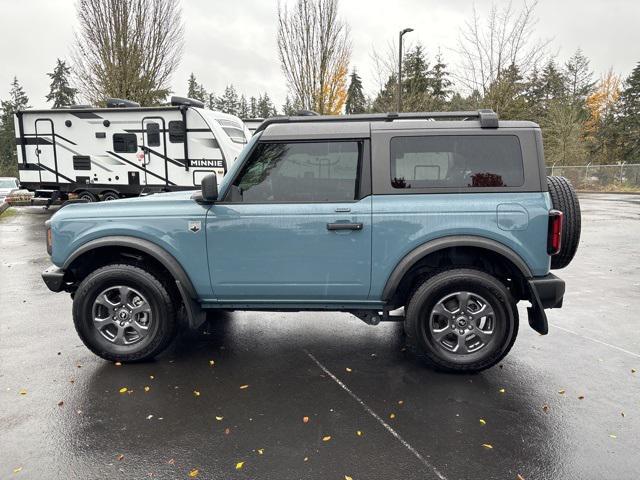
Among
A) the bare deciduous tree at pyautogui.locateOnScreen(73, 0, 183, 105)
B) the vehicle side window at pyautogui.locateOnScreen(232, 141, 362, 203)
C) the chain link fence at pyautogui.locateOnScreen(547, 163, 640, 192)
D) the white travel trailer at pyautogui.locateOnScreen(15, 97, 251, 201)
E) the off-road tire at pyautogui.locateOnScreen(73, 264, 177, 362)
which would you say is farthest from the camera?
the chain link fence at pyautogui.locateOnScreen(547, 163, 640, 192)

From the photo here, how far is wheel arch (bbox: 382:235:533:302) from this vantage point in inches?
145

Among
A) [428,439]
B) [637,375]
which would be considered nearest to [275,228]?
[428,439]

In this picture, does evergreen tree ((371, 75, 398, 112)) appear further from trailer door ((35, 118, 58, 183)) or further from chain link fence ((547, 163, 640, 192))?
chain link fence ((547, 163, 640, 192))

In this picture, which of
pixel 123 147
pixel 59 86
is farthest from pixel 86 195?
pixel 59 86

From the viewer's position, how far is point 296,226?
382 cm

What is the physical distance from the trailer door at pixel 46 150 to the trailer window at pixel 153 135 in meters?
3.14

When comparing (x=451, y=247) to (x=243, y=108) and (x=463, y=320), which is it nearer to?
(x=463, y=320)

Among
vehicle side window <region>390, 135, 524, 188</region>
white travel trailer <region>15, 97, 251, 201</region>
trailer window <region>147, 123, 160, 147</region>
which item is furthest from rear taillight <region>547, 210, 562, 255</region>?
trailer window <region>147, 123, 160, 147</region>

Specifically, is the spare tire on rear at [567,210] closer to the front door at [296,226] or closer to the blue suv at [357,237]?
the blue suv at [357,237]

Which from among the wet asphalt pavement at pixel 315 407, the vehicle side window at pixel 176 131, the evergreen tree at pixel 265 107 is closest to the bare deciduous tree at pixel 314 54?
the vehicle side window at pixel 176 131

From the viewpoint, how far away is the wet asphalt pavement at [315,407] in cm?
272

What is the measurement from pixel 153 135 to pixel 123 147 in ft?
3.56

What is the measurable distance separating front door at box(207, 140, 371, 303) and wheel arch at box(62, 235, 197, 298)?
0.24 m

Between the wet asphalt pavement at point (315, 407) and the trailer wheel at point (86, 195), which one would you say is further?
the trailer wheel at point (86, 195)
